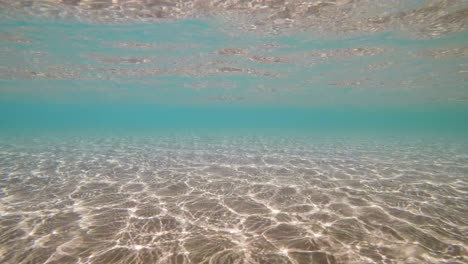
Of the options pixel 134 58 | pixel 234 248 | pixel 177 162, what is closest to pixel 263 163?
pixel 177 162

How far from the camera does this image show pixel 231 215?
6.59 meters

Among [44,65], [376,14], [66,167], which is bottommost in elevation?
[66,167]

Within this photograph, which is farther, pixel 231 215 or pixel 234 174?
pixel 234 174

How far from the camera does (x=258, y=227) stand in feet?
19.3

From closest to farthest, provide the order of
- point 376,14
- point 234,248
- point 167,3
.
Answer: point 234,248
point 167,3
point 376,14

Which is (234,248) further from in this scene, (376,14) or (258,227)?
(376,14)

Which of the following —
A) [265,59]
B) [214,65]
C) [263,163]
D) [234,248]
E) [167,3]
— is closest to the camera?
[234,248]

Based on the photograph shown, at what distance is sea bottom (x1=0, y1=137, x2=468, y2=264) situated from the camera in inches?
190

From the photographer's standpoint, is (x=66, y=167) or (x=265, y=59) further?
(x=265, y=59)

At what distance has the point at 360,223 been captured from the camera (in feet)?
20.0

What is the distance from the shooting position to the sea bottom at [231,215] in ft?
15.8

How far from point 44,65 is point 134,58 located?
393 inches

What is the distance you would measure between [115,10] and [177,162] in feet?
28.4

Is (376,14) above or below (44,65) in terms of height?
above
